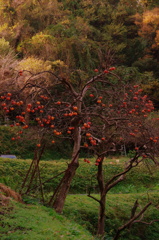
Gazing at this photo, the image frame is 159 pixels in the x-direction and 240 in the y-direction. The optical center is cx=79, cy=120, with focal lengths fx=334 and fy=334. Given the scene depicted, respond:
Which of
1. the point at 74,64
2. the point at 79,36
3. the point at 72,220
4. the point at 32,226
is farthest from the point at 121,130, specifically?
the point at 79,36

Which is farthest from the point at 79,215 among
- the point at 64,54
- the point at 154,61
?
the point at 154,61

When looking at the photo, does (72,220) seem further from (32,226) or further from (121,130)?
(32,226)

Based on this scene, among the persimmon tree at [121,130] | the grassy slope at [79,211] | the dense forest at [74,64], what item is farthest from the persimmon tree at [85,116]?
the grassy slope at [79,211]

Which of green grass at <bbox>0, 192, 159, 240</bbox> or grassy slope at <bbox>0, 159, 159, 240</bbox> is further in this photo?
grassy slope at <bbox>0, 159, 159, 240</bbox>

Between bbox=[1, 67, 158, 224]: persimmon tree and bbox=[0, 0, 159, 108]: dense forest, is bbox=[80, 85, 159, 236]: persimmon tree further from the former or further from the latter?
bbox=[0, 0, 159, 108]: dense forest

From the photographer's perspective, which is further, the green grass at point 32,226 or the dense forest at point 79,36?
the dense forest at point 79,36

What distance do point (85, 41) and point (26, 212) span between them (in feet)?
66.5

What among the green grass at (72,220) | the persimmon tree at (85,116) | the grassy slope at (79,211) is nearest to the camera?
the green grass at (72,220)

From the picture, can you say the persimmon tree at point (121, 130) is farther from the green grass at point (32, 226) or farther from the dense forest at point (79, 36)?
the dense forest at point (79, 36)

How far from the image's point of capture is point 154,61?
28.1m

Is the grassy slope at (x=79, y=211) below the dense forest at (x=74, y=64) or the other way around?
below

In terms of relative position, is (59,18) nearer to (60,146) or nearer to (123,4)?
(123,4)

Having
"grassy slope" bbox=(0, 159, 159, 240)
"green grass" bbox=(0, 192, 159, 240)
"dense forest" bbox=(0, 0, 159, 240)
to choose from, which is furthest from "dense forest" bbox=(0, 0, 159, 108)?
"green grass" bbox=(0, 192, 159, 240)

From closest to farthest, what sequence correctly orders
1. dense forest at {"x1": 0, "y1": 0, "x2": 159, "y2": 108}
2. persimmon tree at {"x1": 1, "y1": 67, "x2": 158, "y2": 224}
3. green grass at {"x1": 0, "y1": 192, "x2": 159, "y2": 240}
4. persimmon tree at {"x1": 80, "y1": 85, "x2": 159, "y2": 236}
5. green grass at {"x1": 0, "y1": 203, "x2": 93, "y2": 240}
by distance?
green grass at {"x1": 0, "y1": 203, "x2": 93, "y2": 240} → green grass at {"x1": 0, "y1": 192, "x2": 159, "y2": 240} → persimmon tree at {"x1": 1, "y1": 67, "x2": 158, "y2": 224} → persimmon tree at {"x1": 80, "y1": 85, "x2": 159, "y2": 236} → dense forest at {"x1": 0, "y1": 0, "x2": 159, "y2": 108}
